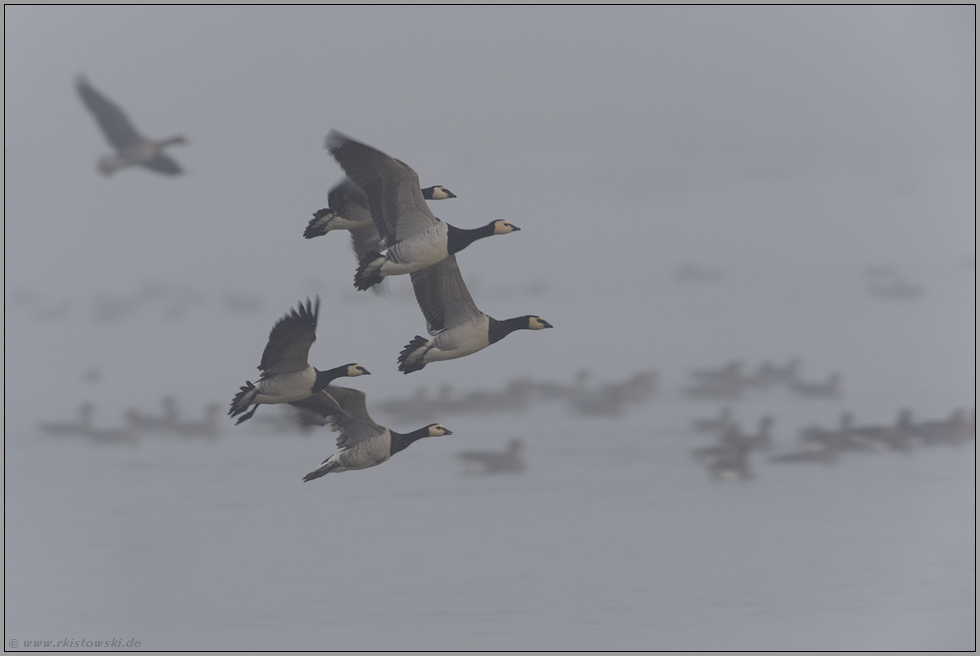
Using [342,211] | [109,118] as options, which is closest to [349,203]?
[342,211]

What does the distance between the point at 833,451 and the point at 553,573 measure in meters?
20.3

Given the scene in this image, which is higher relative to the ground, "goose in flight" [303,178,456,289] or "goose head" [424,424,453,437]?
"goose in flight" [303,178,456,289]

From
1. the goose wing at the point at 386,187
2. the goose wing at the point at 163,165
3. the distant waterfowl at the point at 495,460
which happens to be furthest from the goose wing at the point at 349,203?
the distant waterfowl at the point at 495,460

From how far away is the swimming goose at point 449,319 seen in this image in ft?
55.7

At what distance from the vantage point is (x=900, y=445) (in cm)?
6228

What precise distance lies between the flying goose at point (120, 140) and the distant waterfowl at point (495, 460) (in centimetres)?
2306

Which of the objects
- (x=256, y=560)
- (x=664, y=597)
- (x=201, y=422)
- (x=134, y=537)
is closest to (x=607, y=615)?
(x=664, y=597)

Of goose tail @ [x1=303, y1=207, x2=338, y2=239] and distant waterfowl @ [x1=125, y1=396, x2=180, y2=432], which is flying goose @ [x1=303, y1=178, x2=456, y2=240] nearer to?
goose tail @ [x1=303, y1=207, x2=338, y2=239]

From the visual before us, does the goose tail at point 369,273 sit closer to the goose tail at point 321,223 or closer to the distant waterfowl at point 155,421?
the goose tail at point 321,223

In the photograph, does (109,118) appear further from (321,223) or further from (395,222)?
(395,222)

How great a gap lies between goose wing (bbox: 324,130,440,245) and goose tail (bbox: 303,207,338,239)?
131cm

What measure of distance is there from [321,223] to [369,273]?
1681 mm

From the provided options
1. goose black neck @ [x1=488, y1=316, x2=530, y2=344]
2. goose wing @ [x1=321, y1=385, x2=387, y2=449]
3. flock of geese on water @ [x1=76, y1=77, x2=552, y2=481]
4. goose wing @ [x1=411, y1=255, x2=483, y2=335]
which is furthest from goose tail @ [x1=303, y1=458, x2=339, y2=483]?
goose black neck @ [x1=488, y1=316, x2=530, y2=344]

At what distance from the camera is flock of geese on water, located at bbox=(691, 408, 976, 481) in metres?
61.9
